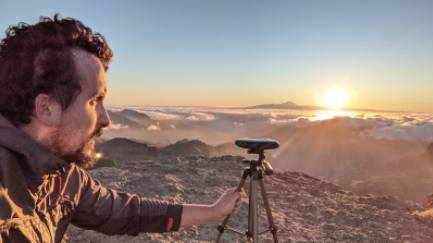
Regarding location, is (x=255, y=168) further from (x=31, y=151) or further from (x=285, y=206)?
(x=285, y=206)

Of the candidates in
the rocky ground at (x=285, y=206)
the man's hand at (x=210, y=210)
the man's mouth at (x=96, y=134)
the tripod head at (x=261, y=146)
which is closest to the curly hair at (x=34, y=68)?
the man's mouth at (x=96, y=134)

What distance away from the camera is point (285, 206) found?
7879mm

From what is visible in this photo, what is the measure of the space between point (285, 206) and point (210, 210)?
632 centimetres

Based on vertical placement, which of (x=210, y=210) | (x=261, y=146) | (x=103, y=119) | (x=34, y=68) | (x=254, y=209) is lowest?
(x=254, y=209)

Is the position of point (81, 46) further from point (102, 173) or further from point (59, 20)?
point (102, 173)

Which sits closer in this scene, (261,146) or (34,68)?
(34,68)

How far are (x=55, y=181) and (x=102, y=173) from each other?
6901 millimetres

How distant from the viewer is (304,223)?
6.89m

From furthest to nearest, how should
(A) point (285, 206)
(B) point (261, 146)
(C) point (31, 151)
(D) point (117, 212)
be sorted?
(A) point (285, 206), (B) point (261, 146), (D) point (117, 212), (C) point (31, 151)

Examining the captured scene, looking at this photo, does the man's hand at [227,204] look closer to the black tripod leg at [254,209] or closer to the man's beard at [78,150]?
the black tripod leg at [254,209]

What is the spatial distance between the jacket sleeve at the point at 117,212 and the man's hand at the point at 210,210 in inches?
2.6

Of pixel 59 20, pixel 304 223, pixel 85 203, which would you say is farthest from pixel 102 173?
pixel 59 20

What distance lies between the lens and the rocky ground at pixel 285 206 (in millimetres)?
5805

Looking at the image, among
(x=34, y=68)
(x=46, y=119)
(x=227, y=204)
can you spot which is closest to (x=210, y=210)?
(x=227, y=204)
